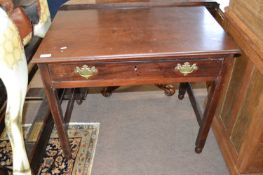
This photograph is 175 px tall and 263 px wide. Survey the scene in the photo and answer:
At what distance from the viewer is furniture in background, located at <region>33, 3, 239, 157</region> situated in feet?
3.21

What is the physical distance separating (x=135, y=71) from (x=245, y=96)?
0.56 m

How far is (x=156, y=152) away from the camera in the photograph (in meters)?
1.48

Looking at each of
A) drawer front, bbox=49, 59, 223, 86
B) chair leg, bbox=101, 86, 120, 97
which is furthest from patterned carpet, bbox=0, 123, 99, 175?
drawer front, bbox=49, 59, 223, 86

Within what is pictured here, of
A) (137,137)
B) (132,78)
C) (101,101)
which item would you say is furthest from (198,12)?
→ (101,101)

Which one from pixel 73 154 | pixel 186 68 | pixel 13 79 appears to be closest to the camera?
pixel 13 79

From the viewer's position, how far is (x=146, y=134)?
160 centimetres

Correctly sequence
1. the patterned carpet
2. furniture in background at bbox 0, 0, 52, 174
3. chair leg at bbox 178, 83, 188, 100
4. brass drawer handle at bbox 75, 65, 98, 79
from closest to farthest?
brass drawer handle at bbox 75, 65, 98, 79 → furniture in background at bbox 0, 0, 52, 174 → the patterned carpet → chair leg at bbox 178, 83, 188, 100

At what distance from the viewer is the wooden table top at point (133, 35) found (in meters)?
0.97

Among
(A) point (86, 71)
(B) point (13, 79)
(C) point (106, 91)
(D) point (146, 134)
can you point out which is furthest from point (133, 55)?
(C) point (106, 91)

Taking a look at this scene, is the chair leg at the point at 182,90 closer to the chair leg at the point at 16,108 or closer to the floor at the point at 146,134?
the floor at the point at 146,134

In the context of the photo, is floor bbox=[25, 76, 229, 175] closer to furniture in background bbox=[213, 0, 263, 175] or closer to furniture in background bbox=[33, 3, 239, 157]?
furniture in background bbox=[213, 0, 263, 175]

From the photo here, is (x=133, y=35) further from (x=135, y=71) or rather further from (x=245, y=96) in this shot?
(x=245, y=96)

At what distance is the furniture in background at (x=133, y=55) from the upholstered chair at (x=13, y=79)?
3.0 inches

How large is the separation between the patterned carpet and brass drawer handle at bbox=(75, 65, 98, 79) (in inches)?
24.8
